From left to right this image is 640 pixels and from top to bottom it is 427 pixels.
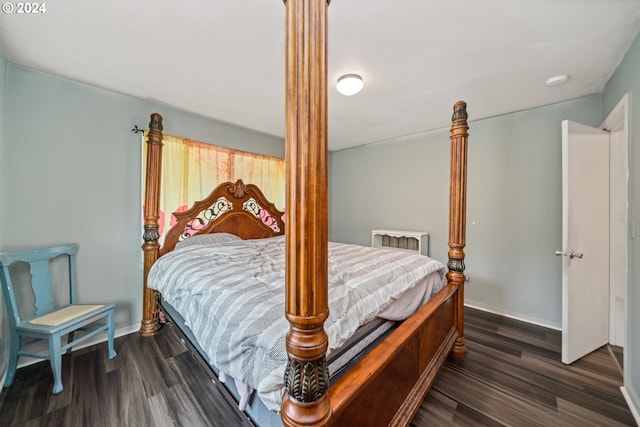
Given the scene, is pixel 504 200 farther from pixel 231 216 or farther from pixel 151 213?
pixel 151 213

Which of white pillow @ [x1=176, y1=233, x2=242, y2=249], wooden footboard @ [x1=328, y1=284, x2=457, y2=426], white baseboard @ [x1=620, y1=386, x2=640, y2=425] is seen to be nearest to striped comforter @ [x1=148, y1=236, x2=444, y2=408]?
wooden footboard @ [x1=328, y1=284, x2=457, y2=426]

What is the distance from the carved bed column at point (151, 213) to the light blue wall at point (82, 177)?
0.67 ft

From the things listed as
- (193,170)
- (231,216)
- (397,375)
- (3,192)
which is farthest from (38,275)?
(397,375)

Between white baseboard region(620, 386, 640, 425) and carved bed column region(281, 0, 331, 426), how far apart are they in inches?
85.3

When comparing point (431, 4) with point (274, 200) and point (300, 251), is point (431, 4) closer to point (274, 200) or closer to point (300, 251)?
point (300, 251)

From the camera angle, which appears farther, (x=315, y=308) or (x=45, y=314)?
(x=45, y=314)

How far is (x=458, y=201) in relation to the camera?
1.99 metres

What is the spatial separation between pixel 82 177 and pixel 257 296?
223 cm

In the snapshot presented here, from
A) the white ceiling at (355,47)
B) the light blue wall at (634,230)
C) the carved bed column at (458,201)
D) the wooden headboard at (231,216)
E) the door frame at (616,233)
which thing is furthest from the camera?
the wooden headboard at (231,216)

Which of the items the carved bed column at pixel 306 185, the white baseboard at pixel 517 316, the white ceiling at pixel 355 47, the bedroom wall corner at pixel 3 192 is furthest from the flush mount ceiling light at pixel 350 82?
the white baseboard at pixel 517 316

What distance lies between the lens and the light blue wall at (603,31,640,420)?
1533mm

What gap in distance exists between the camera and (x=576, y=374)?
1.88 meters

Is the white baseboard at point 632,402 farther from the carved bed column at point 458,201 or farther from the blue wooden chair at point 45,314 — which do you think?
the blue wooden chair at point 45,314

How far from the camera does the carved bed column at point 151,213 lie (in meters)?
2.42
